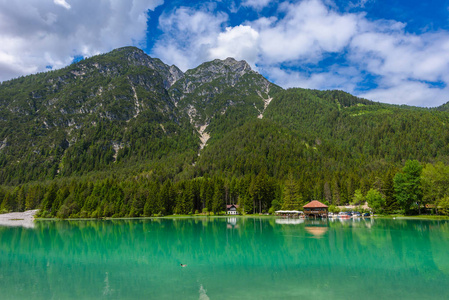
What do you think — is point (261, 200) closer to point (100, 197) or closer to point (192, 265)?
point (100, 197)

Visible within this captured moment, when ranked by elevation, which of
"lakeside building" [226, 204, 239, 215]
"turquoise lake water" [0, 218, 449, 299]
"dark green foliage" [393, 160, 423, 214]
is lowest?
"lakeside building" [226, 204, 239, 215]

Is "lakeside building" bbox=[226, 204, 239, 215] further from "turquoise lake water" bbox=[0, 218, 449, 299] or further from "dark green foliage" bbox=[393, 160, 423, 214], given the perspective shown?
"turquoise lake water" bbox=[0, 218, 449, 299]

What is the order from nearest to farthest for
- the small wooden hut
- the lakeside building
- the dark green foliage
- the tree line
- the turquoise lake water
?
the turquoise lake water → the dark green foliage → the small wooden hut → the tree line → the lakeside building

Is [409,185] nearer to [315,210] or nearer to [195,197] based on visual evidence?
[315,210]

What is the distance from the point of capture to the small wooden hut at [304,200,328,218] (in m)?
83.6

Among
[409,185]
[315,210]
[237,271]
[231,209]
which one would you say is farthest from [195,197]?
[237,271]

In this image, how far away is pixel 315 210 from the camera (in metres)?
85.4

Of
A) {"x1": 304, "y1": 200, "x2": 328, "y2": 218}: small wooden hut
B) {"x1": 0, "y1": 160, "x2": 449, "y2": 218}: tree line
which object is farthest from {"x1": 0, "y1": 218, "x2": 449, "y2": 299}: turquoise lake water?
{"x1": 0, "y1": 160, "x2": 449, "y2": 218}: tree line

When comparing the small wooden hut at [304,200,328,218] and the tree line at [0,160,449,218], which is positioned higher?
the tree line at [0,160,449,218]

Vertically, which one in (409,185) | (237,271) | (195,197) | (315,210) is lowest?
(315,210)

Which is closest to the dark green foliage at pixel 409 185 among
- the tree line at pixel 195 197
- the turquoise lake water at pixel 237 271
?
the tree line at pixel 195 197

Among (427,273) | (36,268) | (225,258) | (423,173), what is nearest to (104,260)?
(36,268)

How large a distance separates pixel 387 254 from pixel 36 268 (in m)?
31.4

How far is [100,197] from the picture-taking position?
98.8m
